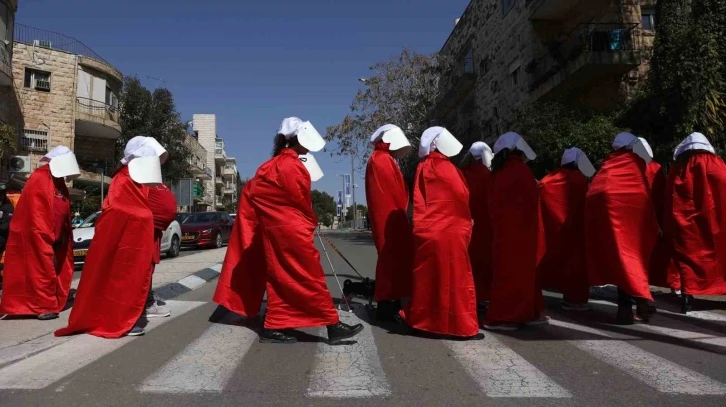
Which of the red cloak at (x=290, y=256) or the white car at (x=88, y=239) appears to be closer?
the red cloak at (x=290, y=256)

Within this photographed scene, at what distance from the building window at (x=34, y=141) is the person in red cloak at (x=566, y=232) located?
2719 cm

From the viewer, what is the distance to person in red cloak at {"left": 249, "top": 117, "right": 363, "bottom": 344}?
187 inches

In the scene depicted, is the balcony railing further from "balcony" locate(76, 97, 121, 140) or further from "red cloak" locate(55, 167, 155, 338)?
"balcony" locate(76, 97, 121, 140)

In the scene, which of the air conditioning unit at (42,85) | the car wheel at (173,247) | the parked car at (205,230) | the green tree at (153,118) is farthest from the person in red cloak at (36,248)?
the green tree at (153,118)

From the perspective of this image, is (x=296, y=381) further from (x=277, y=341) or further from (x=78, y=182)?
(x=78, y=182)

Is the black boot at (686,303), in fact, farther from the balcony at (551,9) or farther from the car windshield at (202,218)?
the car windshield at (202,218)

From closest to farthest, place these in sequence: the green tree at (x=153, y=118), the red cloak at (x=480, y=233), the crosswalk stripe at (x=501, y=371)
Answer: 1. the crosswalk stripe at (x=501, y=371)
2. the red cloak at (x=480, y=233)
3. the green tree at (x=153, y=118)

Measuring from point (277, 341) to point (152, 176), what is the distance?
1945 millimetres

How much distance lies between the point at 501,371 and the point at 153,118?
3309cm

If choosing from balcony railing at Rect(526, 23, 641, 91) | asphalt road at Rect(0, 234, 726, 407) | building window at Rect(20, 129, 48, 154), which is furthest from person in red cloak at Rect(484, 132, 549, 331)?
building window at Rect(20, 129, 48, 154)

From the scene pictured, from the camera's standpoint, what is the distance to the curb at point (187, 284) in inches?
319

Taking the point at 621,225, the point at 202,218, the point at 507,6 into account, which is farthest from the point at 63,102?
the point at 621,225

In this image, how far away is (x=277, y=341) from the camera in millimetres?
4824

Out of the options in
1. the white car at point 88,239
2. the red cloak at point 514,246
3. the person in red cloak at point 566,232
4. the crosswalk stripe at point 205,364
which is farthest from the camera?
the white car at point 88,239
